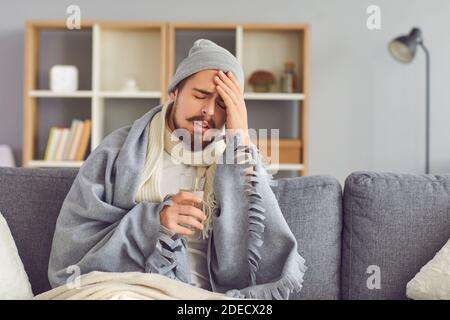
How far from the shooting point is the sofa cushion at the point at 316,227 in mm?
1896

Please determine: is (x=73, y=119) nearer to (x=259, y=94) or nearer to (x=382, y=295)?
(x=259, y=94)

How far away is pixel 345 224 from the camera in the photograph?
1973 millimetres

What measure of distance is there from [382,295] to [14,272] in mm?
952

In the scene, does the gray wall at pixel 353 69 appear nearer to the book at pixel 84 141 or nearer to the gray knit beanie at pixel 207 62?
the book at pixel 84 141

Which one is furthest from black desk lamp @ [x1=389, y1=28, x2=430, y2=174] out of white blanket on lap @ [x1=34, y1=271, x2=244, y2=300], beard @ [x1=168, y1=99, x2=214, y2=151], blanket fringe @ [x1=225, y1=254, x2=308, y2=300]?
white blanket on lap @ [x1=34, y1=271, x2=244, y2=300]

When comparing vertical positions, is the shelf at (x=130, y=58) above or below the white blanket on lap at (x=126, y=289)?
above

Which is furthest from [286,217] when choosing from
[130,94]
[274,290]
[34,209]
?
[130,94]

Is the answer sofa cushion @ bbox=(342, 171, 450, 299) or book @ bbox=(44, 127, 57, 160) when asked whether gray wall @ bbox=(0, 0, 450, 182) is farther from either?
sofa cushion @ bbox=(342, 171, 450, 299)

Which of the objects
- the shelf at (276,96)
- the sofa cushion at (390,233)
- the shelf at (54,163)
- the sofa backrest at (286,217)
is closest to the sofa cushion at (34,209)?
the sofa backrest at (286,217)

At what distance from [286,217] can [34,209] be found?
0.69 meters

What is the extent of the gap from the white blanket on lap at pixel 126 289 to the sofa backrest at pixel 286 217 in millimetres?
294

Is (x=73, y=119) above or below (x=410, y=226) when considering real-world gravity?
above
